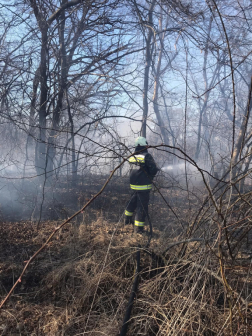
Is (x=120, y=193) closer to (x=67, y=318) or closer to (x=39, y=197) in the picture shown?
(x=39, y=197)

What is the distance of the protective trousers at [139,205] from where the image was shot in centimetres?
464

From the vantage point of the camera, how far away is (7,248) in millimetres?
3521

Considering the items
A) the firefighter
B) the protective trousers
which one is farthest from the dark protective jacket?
the protective trousers

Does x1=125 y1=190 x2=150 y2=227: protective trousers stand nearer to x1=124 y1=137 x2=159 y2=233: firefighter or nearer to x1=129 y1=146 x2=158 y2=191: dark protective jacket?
x1=124 y1=137 x2=159 y2=233: firefighter

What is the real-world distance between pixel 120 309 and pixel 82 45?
6654mm

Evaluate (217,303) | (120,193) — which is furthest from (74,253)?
(120,193)

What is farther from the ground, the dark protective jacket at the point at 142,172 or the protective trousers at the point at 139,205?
the dark protective jacket at the point at 142,172

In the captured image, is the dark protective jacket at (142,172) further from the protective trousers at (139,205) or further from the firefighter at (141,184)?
the protective trousers at (139,205)

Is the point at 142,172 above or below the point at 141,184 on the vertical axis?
above

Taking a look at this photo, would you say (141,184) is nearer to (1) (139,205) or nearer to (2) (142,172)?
(2) (142,172)

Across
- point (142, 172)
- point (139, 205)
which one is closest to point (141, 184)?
point (142, 172)

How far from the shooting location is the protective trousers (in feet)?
15.2

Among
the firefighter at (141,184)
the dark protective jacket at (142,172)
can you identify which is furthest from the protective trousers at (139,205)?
the dark protective jacket at (142,172)

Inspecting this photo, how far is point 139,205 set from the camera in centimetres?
491
